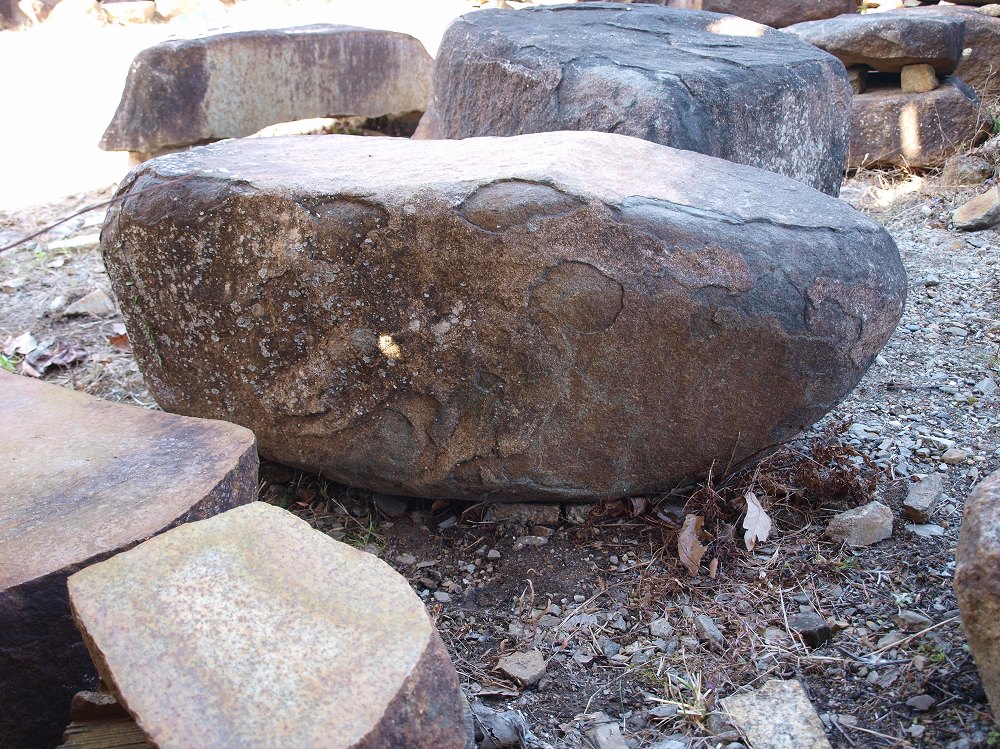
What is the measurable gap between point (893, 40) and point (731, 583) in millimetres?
3455

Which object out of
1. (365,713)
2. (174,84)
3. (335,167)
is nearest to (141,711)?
(365,713)

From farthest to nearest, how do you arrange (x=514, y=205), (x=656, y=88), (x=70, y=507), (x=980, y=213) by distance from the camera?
1. (x=980, y=213)
2. (x=656, y=88)
3. (x=514, y=205)
4. (x=70, y=507)

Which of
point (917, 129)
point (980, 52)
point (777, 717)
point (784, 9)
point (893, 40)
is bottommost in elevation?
point (777, 717)

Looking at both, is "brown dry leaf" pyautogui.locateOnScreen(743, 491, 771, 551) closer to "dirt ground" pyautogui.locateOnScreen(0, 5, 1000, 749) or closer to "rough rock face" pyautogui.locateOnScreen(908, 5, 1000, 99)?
"dirt ground" pyautogui.locateOnScreen(0, 5, 1000, 749)

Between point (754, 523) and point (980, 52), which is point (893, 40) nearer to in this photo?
point (980, 52)

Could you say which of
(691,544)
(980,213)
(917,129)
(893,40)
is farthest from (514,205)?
(893,40)

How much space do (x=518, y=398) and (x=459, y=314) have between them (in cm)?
19

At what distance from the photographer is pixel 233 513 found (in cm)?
134

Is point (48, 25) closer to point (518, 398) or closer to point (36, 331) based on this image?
point (36, 331)

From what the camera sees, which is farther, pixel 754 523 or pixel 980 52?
pixel 980 52

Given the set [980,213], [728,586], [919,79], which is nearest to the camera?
[728,586]

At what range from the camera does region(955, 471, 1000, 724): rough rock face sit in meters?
1.27

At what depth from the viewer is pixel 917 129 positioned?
4.26m

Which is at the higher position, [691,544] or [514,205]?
[514,205]
